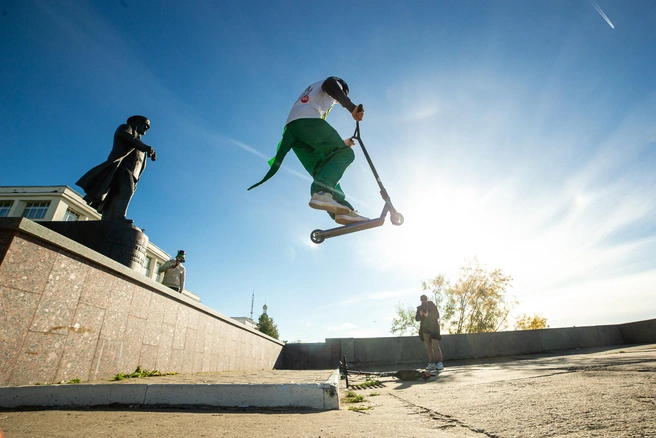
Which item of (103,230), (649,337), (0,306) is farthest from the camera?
(649,337)

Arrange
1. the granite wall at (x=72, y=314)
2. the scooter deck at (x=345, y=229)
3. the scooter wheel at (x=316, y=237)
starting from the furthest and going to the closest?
the scooter wheel at (x=316, y=237) → the scooter deck at (x=345, y=229) → the granite wall at (x=72, y=314)

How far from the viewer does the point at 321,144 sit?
4102 mm

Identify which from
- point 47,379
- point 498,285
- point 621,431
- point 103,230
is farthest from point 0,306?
point 498,285

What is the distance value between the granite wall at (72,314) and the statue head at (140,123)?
300 centimetres

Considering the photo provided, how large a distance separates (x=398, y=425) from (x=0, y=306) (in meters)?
3.02

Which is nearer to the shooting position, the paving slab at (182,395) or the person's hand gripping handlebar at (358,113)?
the paving slab at (182,395)

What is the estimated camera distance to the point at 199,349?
6121 millimetres

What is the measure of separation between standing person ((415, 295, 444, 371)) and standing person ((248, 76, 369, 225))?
515cm

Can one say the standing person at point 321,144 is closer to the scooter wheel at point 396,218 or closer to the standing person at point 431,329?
the scooter wheel at point 396,218

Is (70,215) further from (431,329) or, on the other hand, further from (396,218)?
(396,218)

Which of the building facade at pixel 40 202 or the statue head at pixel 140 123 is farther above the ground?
the building facade at pixel 40 202

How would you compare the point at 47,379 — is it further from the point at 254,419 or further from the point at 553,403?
the point at 553,403

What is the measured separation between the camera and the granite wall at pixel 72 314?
8.23 ft

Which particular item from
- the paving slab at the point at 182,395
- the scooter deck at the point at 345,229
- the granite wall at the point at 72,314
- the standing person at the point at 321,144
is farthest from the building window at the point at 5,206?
the paving slab at the point at 182,395
